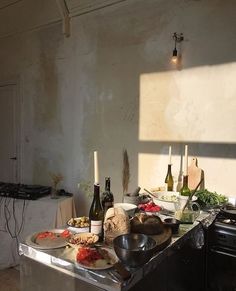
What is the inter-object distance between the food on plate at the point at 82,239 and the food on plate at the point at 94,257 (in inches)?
2.4

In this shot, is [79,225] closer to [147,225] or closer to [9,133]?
[147,225]

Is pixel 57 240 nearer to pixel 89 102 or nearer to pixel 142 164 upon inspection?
pixel 142 164

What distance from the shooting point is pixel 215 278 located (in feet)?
6.82

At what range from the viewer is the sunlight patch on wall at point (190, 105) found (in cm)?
263

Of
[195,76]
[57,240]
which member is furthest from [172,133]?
[57,240]

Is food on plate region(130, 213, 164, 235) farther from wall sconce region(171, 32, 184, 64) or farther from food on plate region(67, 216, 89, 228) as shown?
wall sconce region(171, 32, 184, 64)

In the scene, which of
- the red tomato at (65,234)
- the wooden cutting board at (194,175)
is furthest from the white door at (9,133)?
the red tomato at (65,234)

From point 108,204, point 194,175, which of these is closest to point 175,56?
point 194,175

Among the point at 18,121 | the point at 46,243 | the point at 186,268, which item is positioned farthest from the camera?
the point at 18,121

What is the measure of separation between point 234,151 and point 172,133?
0.63 metres

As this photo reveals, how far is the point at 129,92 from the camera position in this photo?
10.7 feet

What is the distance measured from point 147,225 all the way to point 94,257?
0.38 metres

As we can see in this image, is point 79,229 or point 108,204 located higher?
point 108,204

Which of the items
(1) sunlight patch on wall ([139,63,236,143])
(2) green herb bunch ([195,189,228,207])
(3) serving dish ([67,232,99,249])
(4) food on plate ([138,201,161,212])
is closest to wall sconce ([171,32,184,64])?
(1) sunlight patch on wall ([139,63,236,143])
